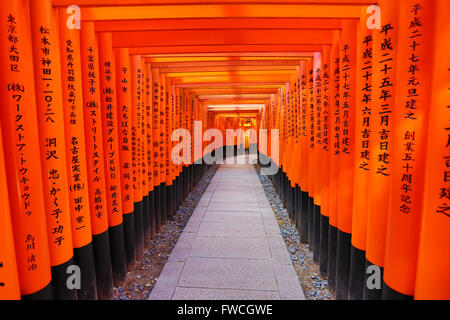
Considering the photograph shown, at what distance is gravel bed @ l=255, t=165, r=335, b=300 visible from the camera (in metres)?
4.13

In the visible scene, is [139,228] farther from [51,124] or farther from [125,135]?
[51,124]

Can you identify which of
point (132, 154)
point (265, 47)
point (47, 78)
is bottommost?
point (132, 154)

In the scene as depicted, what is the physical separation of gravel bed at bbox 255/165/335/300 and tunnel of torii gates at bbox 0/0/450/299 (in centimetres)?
21

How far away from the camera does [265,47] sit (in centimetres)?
473

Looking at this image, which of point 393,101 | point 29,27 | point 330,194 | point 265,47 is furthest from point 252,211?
point 29,27

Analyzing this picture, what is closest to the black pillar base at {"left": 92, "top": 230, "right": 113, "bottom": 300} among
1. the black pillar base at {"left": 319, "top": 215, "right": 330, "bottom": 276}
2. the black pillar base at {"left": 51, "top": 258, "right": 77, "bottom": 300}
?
the black pillar base at {"left": 51, "top": 258, "right": 77, "bottom": 300}

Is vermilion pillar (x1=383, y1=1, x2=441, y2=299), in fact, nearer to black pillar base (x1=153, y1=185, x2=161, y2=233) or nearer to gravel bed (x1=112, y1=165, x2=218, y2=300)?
gravel bed (x1=112, y1=165, x2=218, y2=300)

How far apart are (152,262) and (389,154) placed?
4437mm

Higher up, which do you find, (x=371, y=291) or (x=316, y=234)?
(x=371, y=291)

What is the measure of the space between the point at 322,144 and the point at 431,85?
8.02 feet

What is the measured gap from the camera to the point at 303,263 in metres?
5.07

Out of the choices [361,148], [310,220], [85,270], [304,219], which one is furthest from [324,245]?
[85,270]

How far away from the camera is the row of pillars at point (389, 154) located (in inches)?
77.5

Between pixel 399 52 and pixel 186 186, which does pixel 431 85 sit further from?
pixel 186 186
